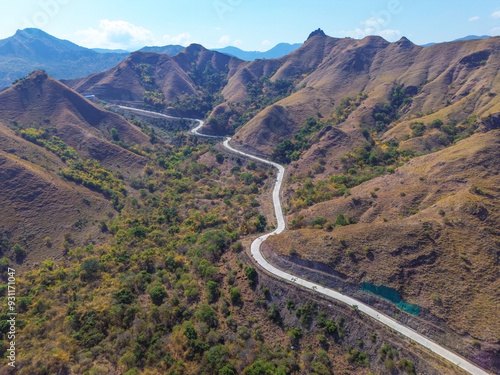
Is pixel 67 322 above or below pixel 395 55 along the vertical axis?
below

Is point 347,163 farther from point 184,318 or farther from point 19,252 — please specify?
point 19,252

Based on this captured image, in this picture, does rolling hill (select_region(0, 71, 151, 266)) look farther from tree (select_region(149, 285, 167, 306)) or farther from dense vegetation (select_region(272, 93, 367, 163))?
dense vegetation (select_region(272, 93, 367, 163))

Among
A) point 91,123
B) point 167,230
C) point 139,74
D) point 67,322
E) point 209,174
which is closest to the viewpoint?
point 67,322

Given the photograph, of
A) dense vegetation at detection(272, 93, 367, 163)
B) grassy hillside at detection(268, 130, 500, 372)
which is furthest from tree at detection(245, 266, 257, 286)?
dense vegetation at detection(272, 93, 367, 163)

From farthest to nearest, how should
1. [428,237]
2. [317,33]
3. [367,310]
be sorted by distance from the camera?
[317,33], [428,237], [367,310]

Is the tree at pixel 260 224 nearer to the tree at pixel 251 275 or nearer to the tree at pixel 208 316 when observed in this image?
the tree at pixel 251 275

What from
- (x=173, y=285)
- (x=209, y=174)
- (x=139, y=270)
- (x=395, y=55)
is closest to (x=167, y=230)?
(x=139, y=270)

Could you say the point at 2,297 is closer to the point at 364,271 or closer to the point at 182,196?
the point at 182,196

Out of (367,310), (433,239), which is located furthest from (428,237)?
(367,310)

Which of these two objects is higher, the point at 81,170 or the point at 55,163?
the point at 55,163

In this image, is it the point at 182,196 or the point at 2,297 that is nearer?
the point at 2,297

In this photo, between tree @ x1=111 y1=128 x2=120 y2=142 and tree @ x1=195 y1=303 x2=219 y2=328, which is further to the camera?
tree @ x1=111 y1=128 x2=120 y2=142
